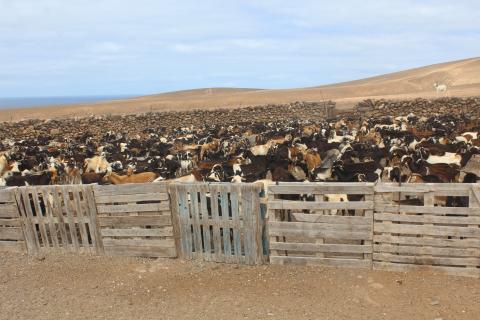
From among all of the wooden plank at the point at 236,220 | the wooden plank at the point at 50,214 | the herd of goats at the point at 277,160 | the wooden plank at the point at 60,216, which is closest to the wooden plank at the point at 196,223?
the wooden plank at the point at 236,220

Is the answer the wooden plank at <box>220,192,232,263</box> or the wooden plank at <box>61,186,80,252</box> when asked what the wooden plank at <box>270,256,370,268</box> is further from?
the wooden plank at <box>61,186,80,252</box>

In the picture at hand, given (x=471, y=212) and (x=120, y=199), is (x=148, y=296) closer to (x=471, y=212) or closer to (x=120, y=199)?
(x=120, y=199)

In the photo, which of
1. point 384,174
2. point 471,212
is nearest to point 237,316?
point 471,212

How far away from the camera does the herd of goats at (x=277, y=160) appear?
1088 cm

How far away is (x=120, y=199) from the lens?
799cm

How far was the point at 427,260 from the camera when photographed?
685cm

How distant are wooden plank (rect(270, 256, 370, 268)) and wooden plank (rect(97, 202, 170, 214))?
1964 millimetres

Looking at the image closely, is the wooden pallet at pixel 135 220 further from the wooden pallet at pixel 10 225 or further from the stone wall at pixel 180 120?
the stone wall at pixel 180 120

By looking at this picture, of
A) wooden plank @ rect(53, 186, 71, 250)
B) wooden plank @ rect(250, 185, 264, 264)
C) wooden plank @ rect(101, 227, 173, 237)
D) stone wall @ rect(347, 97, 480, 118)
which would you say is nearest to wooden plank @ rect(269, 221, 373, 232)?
wooden plank @ rect(250, 185, 264, 264)

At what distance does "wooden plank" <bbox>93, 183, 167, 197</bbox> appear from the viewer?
782cm

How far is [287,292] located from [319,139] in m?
11.5

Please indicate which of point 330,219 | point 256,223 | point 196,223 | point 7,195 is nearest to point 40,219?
point 7,195

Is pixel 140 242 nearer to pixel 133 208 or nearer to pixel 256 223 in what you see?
pixel 133 208

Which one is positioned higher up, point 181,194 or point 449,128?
point 181,194
